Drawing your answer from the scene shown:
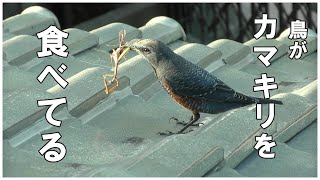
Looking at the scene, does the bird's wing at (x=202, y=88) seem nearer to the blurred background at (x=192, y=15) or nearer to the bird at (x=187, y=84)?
the bird at (x=187, y=84)

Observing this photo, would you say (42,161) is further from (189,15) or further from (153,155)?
(189,15)

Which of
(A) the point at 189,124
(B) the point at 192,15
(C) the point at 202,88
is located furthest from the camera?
(B) the point at 192,15

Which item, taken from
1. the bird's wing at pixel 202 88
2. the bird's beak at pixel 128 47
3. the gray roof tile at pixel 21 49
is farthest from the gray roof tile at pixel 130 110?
the bird's beak at pixel 128 47

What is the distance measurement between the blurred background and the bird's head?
5.47 m

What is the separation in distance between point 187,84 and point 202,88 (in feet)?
0.35

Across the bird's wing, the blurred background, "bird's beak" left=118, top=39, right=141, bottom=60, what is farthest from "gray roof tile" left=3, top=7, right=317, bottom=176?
the blurred background

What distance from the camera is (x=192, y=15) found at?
12180mm

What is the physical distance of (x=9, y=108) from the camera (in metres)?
5.41

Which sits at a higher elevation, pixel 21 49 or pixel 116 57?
pixel 116 57

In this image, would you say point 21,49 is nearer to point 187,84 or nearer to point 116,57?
point 116,57

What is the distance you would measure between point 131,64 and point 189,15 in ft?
18.9

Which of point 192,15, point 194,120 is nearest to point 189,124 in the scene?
point 194,120

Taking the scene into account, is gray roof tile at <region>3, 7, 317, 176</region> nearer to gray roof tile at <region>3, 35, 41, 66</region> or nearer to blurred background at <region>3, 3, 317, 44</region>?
gray roof tile at <region>3, 35, 41, 66</region>

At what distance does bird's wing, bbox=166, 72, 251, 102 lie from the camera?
18.3ft
